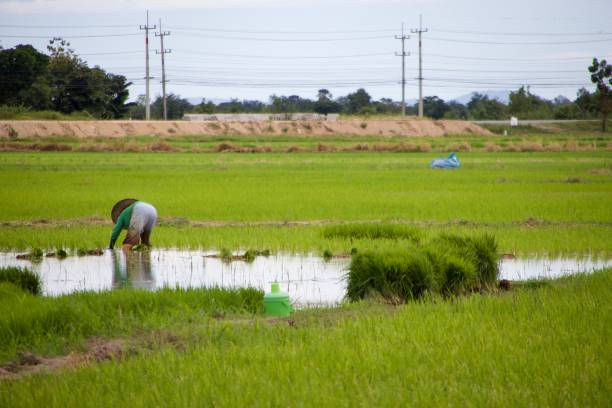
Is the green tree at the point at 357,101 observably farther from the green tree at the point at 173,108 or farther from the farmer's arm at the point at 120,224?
the farmer's arm at the point at 120,224

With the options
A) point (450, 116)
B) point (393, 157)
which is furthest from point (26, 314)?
point (450, 116)

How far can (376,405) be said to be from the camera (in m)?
4.64

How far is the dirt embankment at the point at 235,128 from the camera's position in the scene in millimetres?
49500

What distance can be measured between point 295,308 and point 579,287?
263 cm

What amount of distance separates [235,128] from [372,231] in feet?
154

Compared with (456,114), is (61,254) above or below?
below

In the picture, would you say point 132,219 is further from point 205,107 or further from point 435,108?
point 435,108

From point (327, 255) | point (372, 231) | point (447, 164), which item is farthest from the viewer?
point (447, 164)

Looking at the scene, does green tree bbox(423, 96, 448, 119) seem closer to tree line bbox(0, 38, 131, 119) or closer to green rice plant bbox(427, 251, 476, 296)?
tree line bbox(0, 38, 131, 119)

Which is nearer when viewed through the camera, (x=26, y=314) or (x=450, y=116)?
(x=26, y=314)

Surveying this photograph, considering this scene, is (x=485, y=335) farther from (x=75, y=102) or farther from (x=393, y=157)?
(x=75, y=102)

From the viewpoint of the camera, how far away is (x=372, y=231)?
1291 centimetres

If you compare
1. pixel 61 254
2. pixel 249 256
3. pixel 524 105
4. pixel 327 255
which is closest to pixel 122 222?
pixel 61 254

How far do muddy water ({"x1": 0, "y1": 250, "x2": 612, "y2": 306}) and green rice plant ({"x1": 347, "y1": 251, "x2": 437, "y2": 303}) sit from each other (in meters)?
0.37
